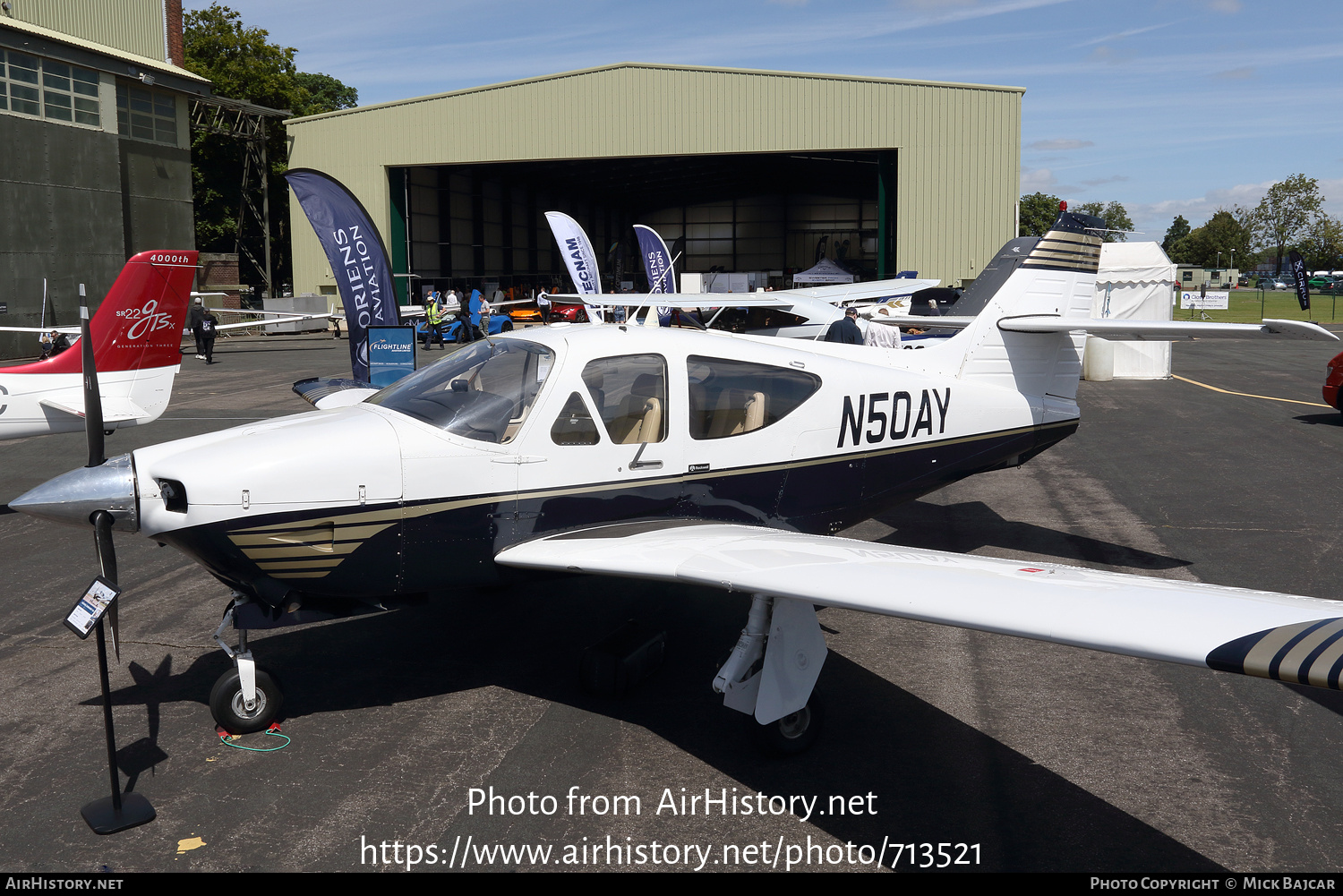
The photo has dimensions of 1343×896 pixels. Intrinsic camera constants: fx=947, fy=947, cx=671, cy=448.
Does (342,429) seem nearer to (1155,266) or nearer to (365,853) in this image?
(365,853)

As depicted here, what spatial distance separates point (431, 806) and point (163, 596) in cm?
417

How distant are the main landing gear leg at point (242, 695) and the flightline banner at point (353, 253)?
26.1ft

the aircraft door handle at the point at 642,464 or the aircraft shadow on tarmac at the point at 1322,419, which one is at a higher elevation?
the aircraft door handle at the point at 642,464

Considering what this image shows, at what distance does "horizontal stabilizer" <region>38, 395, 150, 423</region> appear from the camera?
9.93 metres

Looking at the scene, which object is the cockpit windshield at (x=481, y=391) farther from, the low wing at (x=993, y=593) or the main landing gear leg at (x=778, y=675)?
the main landing gear leg at (x=778, y=675)

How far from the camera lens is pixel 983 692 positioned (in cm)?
559

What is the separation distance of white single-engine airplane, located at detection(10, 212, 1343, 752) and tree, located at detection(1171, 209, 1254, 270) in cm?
10400

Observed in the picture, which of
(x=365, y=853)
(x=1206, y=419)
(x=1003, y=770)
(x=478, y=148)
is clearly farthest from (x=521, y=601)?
(x=478, y=148)

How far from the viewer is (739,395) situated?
19.7 feet

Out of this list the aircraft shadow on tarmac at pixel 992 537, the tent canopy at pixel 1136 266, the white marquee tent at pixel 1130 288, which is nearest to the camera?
the aircraft shadow on tarmac at pixel 992 537

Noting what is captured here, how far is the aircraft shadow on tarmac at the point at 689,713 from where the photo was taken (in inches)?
164

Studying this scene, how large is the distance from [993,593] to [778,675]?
52.5 inches

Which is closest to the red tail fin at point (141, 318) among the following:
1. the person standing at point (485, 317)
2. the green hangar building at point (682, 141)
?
the person standing at point (485, 317)

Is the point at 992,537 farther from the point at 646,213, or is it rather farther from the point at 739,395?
the point at 646,213
